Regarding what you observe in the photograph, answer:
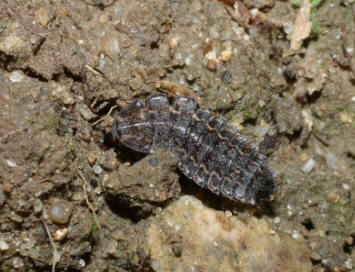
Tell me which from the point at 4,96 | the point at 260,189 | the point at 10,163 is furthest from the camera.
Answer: the point at 260,189

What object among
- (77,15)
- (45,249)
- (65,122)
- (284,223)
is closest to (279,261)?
(284,223)

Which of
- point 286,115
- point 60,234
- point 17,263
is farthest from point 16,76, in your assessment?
point 286,115

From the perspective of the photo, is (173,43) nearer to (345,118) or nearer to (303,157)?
(303,157)

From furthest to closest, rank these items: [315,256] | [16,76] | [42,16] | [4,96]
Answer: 1. [315,256]
2. [42,16]
3. [16,76]
4. [4,96]

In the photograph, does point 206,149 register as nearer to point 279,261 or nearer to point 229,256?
point 229,256

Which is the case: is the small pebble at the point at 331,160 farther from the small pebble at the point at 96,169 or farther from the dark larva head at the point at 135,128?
the small pebble at the point at 96,169

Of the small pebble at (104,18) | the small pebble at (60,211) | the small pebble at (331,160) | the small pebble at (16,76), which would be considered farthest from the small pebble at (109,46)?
the small pebble at (331,160)
